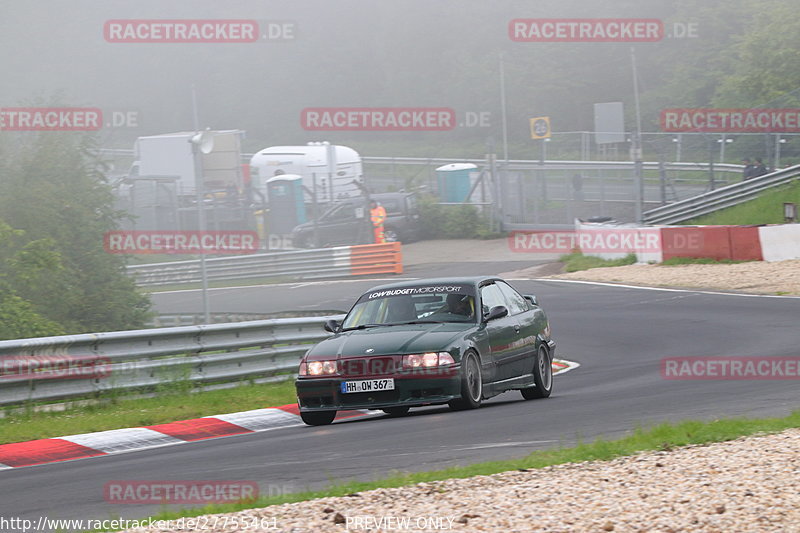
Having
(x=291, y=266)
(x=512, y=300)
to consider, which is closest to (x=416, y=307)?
(x=512, y=300)

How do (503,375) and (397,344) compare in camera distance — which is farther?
(503,375)

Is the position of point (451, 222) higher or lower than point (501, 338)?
higher

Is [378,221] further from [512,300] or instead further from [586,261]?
[512,300]

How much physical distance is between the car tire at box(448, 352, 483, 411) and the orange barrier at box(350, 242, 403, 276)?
24.5 metres

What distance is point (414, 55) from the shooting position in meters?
89.7

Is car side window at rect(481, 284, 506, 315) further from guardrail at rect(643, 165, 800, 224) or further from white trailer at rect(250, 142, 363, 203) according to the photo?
white trailer at rect(250, 142, 363, 203)

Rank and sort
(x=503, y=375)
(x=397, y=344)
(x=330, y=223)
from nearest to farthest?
A: (x=397, y=344) < (x=503, y=375) < (x=330, y=223)

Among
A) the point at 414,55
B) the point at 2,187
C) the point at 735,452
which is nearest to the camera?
the point at 735,452

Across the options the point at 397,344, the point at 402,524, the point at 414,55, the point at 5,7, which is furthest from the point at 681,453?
the point at 5,7

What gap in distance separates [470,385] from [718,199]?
2597 cm

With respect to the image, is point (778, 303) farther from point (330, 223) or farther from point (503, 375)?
point (330, 223)

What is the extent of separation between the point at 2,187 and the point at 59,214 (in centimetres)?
119

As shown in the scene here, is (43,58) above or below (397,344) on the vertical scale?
above
